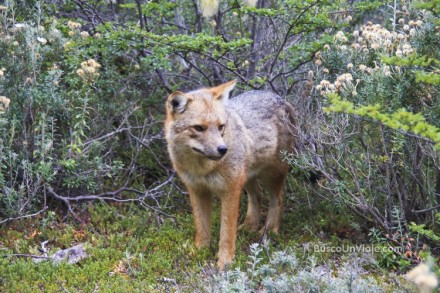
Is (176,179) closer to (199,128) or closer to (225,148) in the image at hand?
(199,128)

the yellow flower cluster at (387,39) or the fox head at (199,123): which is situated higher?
the yellow flower cluster at (387,39)

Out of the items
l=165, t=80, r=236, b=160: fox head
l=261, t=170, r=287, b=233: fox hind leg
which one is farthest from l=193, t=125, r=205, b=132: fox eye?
l=261, t=170, r=287, b=233: fox hind leg

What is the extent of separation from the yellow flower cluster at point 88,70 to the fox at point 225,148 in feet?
2.83

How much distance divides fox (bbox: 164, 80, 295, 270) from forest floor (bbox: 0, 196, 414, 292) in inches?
12.2

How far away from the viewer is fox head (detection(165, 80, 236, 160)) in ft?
19.9

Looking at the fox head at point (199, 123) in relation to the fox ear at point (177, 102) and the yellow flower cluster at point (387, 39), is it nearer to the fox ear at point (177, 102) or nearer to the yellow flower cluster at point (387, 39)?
the fox ear at point (177, 102)

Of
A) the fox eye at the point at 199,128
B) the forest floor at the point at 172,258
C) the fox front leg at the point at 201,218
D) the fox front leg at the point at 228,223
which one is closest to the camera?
the forest floor at the point at 172,258

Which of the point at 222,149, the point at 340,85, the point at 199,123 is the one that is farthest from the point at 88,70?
the point at 340,85

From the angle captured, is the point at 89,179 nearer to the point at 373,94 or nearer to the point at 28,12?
the point at 28,12

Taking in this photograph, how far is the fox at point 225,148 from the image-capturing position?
6234 millimetres

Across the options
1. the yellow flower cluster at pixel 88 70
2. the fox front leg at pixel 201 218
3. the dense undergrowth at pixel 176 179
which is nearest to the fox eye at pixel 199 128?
the fox front leg at pixel 201 218

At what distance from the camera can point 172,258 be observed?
655 centimetres

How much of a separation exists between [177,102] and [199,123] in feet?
1.16

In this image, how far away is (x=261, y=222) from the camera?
7.99 m
